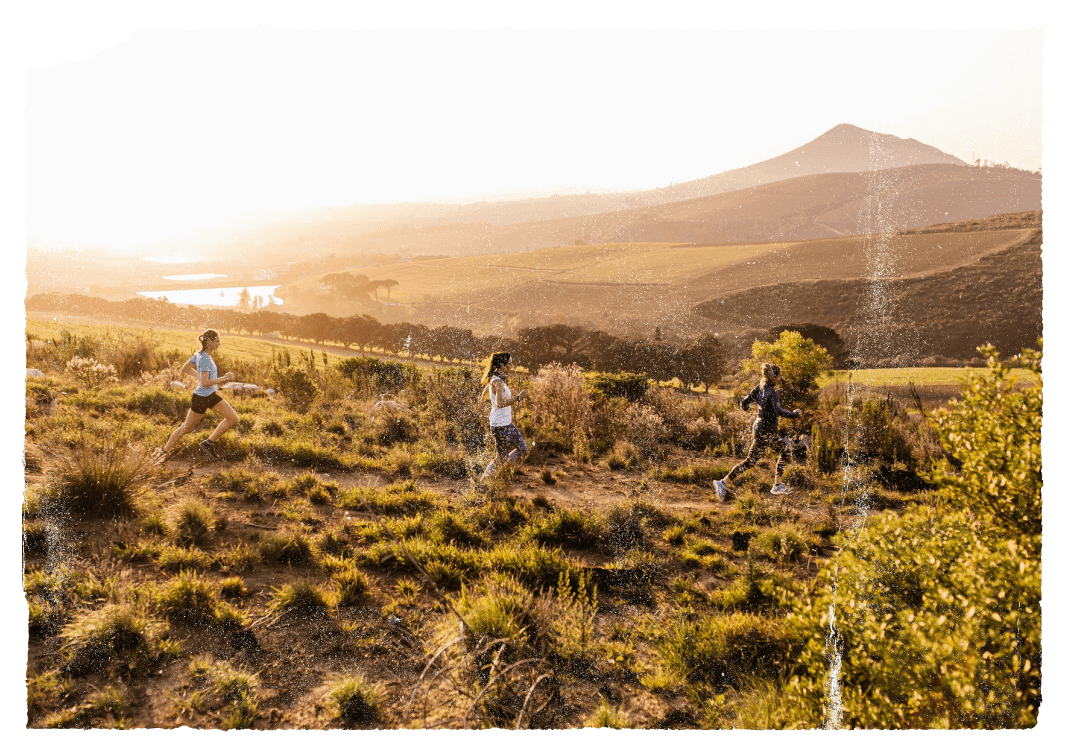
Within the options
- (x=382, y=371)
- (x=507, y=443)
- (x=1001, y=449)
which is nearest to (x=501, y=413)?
(x=507, y=443)

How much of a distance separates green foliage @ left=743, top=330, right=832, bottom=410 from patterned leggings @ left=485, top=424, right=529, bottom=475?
6.53 metres

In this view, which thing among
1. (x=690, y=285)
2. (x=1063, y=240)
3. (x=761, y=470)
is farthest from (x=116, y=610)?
(x=690, y=285)

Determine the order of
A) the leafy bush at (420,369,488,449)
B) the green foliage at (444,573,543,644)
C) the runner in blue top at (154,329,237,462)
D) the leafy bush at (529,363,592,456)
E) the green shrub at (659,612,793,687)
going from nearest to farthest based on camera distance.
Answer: the green foliage at (444,573,543,644) < the green shrub at (659,612,793,687) < the runner in blue top at (154,329,237,462) < the leafy bush at (420,369,488,449) < the leafy bush at (529,363,592,456)

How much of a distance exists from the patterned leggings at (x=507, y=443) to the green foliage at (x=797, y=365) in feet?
21.4

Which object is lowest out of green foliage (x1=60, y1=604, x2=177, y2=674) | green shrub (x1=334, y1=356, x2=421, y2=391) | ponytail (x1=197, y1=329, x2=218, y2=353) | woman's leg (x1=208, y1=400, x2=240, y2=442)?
green foliage (x1=60, y1=604, x2=177, y2=674)

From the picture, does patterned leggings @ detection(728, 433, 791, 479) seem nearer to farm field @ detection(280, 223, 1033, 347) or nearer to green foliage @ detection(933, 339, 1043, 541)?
green foliage @ detection(933, 339, 1043, 541)

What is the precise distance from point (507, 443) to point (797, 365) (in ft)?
23.8

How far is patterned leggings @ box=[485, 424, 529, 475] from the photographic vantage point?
691 cm

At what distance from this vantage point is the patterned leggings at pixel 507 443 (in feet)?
22.7

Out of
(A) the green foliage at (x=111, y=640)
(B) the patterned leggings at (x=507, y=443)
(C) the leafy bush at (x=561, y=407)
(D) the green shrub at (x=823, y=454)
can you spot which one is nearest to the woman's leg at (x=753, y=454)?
(D) the green shrub at (x=823, y=454)

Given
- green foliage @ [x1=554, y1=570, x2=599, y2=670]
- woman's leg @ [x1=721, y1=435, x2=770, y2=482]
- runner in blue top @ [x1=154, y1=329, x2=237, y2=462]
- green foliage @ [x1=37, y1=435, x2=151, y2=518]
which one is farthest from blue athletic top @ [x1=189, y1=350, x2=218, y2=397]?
woman's leg @ [x1=721, y1=435, x2=770, y2=482]

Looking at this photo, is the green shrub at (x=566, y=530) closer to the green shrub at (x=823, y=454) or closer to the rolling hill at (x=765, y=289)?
the green shrub at (x=823, y=454)

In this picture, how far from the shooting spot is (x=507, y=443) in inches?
275

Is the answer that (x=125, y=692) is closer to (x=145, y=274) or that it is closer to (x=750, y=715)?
(x=750, y=715)
